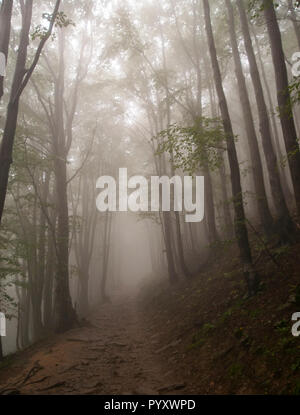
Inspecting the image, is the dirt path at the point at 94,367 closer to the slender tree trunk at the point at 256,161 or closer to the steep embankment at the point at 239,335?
the steep embankment at the point at 239,335

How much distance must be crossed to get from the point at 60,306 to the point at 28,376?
15.7 feet

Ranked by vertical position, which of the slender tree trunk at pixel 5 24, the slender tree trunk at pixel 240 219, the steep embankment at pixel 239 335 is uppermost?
the slender tree trunk at pixel 5 24

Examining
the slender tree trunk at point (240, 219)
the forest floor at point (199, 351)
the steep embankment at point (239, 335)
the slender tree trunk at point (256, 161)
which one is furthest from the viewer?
the slender tree trunk at point (256, 161)

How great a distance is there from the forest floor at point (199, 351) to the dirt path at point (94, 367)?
21 mm

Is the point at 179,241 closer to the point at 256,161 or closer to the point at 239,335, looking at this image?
the point at 256,161

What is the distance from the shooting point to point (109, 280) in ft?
125

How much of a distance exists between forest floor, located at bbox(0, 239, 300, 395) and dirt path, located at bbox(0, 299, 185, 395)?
2 centimetres

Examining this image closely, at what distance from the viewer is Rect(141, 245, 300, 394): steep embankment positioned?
4383 millimetres


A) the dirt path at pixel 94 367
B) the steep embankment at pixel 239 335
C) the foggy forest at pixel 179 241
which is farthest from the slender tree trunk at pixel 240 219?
the dirt path at pixel 94 367

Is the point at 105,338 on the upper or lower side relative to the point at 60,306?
lower

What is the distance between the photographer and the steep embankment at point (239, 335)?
438 cm

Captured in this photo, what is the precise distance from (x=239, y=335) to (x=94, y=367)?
12.8 feet

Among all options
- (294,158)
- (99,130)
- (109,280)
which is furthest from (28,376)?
(109,280)
